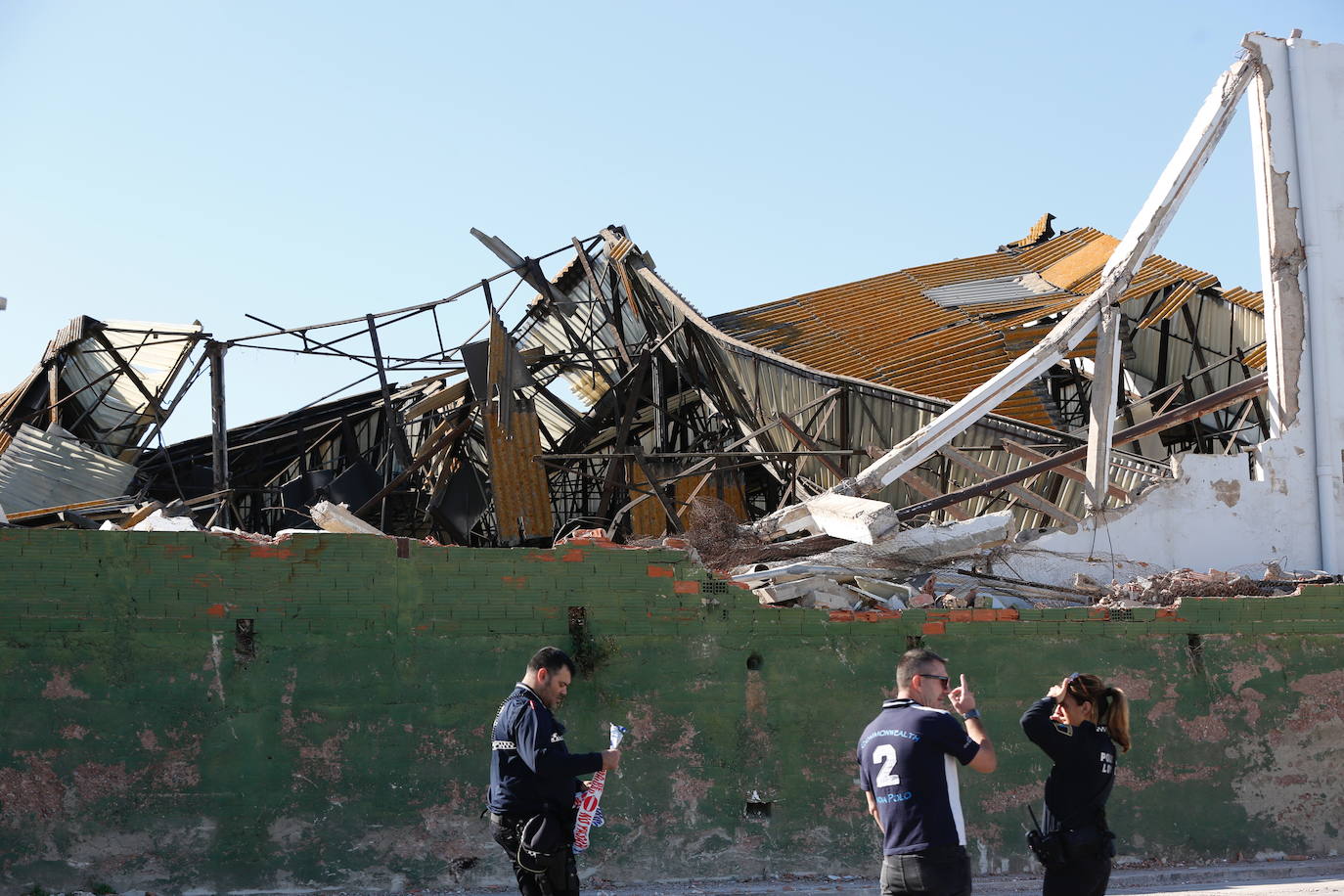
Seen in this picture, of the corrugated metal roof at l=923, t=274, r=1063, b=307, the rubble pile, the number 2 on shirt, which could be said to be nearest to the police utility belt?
the number 2 on shirt

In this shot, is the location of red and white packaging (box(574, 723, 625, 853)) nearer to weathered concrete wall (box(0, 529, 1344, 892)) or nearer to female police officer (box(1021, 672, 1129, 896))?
female police officer (box(1021, 672, 1129, 896))

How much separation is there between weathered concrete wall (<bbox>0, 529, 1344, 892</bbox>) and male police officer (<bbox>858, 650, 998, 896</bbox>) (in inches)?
149

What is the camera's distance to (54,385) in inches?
663

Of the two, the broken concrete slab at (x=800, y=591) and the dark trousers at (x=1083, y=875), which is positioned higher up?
the broken concrete slab at (x=800, y=591)

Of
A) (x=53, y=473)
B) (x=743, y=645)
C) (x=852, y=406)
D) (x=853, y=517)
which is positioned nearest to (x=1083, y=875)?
(x=743, y=645)

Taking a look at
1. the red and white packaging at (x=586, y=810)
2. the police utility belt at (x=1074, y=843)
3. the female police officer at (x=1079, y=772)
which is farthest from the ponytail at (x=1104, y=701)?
the red and white packaging at (x=586, y=810)

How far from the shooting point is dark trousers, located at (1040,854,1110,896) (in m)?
5.48

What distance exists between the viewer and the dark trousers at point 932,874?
473 cm

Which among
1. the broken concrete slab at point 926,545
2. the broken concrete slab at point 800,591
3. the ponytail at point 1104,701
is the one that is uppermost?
the broken concrete slab at point 926,545

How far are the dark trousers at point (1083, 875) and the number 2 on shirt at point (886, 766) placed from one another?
115cm

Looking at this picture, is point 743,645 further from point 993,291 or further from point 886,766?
point 993,291

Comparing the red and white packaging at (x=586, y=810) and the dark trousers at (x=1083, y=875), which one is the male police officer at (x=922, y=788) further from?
the red and white packaging at (x=586, y=810)

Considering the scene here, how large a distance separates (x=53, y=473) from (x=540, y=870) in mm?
12371

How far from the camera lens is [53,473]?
1566cm
